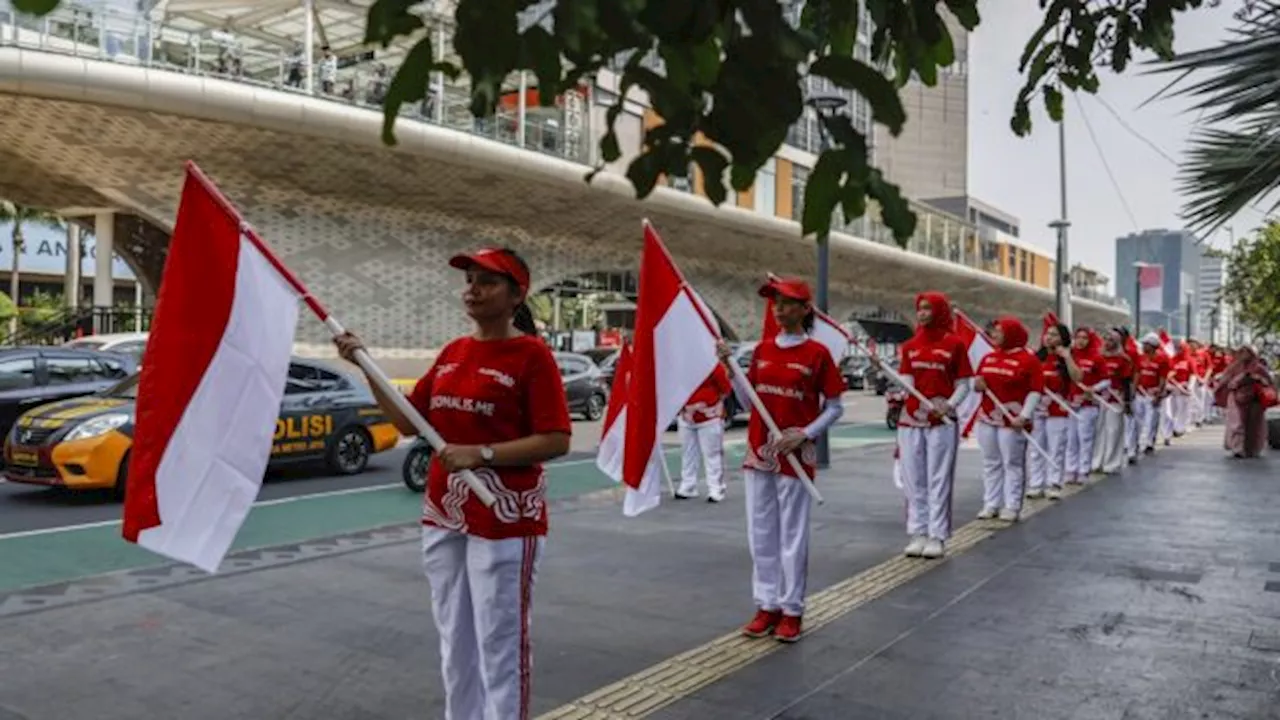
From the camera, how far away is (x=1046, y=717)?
14.2 feet

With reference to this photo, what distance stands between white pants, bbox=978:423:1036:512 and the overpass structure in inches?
427

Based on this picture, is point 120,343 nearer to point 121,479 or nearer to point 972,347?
point 121,479

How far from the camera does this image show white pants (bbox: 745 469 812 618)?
557cm

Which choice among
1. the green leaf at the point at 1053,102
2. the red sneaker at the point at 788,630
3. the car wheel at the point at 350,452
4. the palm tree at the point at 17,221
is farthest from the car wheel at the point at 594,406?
the palm tree at the point at 17,221

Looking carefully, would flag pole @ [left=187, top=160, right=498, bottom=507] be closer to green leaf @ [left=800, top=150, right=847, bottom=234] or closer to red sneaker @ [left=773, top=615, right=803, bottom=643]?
green leaf @ [left=800, top=150, right=847, bottom=234]

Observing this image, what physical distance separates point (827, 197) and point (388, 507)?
896 centimetres

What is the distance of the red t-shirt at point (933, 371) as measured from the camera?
301 inches

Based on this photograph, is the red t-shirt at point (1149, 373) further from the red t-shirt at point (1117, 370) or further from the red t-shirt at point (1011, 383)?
the red t-shirt at point (1011, 383)

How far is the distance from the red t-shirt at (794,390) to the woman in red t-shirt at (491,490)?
7.25ft

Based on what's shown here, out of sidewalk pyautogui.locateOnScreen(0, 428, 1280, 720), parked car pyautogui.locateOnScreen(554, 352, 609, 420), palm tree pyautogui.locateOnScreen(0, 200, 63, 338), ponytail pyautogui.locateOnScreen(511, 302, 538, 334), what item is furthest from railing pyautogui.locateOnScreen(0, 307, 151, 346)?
ponytail pyautogui.locateOnScreen(511, 302, 538, 334)

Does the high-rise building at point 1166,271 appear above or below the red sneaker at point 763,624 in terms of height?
above

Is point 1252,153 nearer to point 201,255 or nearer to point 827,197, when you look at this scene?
point 827,197

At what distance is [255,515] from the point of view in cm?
954

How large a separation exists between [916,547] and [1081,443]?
5.94m
